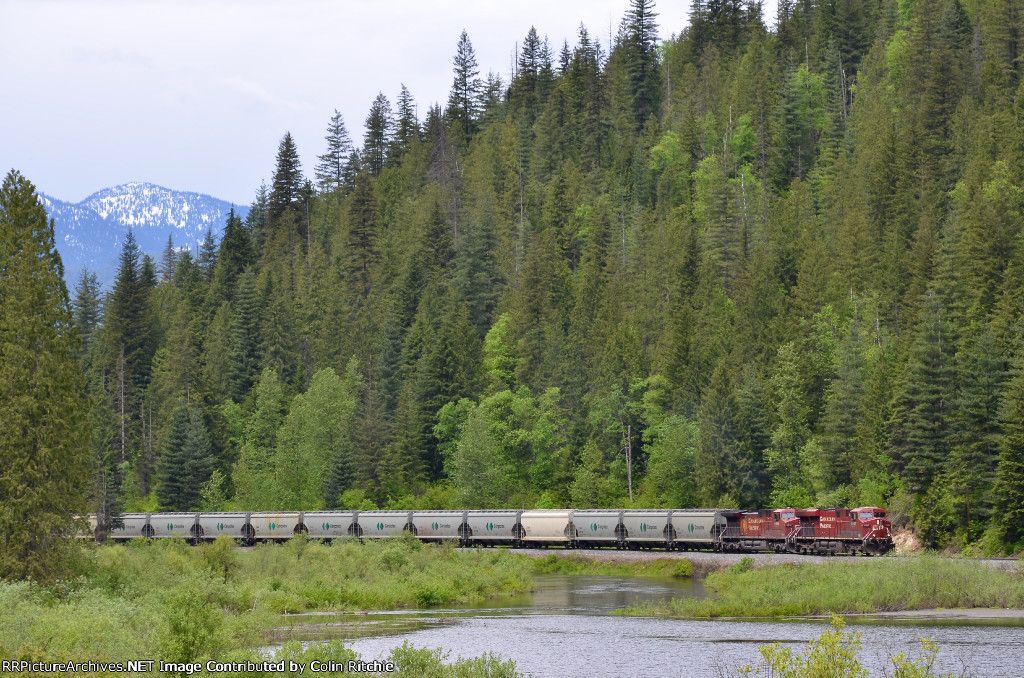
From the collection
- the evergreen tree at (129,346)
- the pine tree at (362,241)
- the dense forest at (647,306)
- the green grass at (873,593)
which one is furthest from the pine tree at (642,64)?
the green grass at (873,593)

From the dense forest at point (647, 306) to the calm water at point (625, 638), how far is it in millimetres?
18703

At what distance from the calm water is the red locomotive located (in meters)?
18.2

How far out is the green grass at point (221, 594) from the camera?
3219 centimetres

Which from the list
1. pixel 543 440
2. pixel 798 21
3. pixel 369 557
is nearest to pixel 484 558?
pixel 369 557

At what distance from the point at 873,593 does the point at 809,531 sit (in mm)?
20104

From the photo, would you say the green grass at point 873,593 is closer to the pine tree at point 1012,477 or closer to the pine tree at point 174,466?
the pine tree at point 1012,477

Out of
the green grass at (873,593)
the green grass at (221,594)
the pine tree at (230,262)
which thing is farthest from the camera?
the pine tree at (230,262)

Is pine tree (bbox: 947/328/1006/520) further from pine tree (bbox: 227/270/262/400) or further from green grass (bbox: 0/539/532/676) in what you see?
pine tree (bbox: 227/270/262/400)

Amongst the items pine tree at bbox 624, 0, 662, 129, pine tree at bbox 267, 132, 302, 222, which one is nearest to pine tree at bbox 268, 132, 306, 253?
pine tree at bbox 267, 132, 302, 222

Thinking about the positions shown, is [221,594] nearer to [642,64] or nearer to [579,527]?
[579,527]

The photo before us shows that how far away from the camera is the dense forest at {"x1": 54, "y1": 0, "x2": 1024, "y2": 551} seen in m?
86.8

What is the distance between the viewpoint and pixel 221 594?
4853 centimetres

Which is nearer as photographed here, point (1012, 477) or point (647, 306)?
point (1012, 477)

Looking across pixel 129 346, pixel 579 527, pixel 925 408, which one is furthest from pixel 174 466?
pixel 925 408
